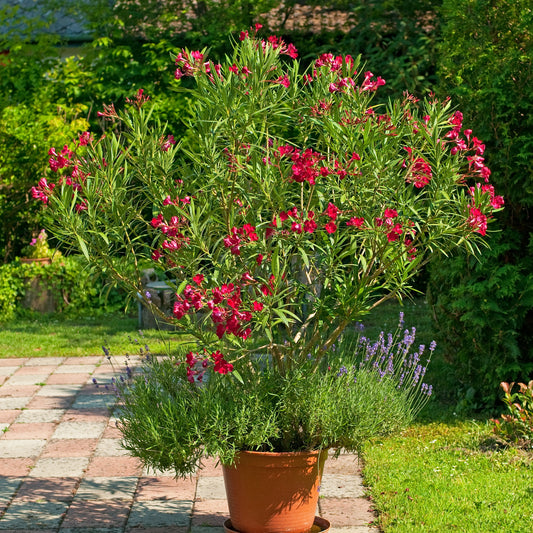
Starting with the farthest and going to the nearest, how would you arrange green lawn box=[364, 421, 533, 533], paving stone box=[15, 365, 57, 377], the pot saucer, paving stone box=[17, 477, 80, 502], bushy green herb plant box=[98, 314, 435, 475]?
paving stone box=[15, 365, 57, 377], paving stone box=[17, 477, 80, 502], green lawn box=[364, 421, 533, 533], the pot saucer, bushy green herb plant box=[98, 314, 435, 475]

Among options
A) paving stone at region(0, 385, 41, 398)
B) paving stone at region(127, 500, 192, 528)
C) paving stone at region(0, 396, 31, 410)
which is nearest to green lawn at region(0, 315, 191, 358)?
paving stone at region(0, 385, 41, 398)

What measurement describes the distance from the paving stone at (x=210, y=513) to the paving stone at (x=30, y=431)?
174 cm

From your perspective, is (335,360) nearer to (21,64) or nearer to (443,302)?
(443,302)

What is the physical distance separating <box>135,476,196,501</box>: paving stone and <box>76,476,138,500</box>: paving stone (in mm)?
55

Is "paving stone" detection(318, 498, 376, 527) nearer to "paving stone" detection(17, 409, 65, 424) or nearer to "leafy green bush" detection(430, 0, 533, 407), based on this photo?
"leafy green bush" detection(430, 0, 533, 407)

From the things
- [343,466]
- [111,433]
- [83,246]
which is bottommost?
[111,433]

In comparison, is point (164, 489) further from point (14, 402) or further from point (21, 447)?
point (14, 402)

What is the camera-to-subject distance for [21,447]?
5.74 meters

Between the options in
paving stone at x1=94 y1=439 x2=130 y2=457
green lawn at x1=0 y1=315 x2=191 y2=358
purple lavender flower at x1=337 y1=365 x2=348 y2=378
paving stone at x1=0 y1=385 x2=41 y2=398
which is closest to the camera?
purple lavender flower at x1=337 y1=365 x2=348 y2=378

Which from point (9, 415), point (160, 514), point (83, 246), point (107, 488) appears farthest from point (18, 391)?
point (83, 246)

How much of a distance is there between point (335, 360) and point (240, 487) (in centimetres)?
87

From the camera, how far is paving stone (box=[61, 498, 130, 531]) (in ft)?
14.6

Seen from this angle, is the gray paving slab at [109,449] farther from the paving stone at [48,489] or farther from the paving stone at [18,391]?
the paving stone at [18,391]

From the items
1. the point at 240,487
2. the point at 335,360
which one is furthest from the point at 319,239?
the point at 240,487
